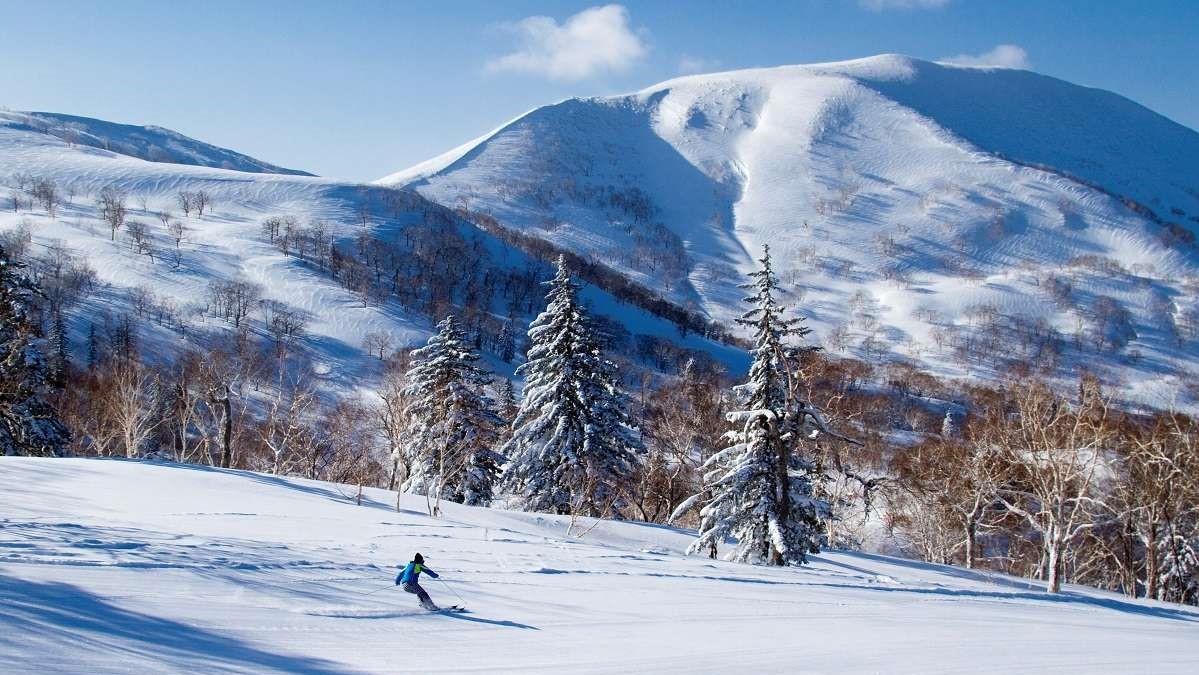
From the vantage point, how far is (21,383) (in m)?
24.8

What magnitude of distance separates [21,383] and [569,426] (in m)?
20.1

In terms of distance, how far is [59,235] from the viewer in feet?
477

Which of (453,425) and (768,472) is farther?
(453,425)

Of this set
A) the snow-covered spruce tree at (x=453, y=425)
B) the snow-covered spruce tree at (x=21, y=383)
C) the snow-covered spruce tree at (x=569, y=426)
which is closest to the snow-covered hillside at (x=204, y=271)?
the snow-covered spruce tree at (x=21, y=383)

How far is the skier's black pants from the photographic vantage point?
6648mm

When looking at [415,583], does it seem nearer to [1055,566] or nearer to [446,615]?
[446,615]

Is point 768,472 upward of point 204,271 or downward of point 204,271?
downward

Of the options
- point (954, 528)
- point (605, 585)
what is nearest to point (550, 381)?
point (605, 585)

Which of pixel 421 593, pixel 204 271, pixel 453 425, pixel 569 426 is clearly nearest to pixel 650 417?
pixel 569 426

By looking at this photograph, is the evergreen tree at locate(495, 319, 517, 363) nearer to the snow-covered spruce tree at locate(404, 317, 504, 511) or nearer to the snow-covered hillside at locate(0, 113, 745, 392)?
the snow-covered hillside at locate(0, 113, 745, 392)

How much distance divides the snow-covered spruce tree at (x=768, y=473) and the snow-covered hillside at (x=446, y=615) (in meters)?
5.90

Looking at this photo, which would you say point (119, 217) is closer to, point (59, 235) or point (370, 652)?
point (59, 235)

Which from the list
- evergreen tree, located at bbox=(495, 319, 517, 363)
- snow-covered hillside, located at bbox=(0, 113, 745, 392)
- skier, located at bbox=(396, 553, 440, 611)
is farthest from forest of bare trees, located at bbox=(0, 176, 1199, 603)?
skier, located at bbox=(396, 553, 440, 611)

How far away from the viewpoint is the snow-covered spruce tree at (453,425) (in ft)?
88.2
